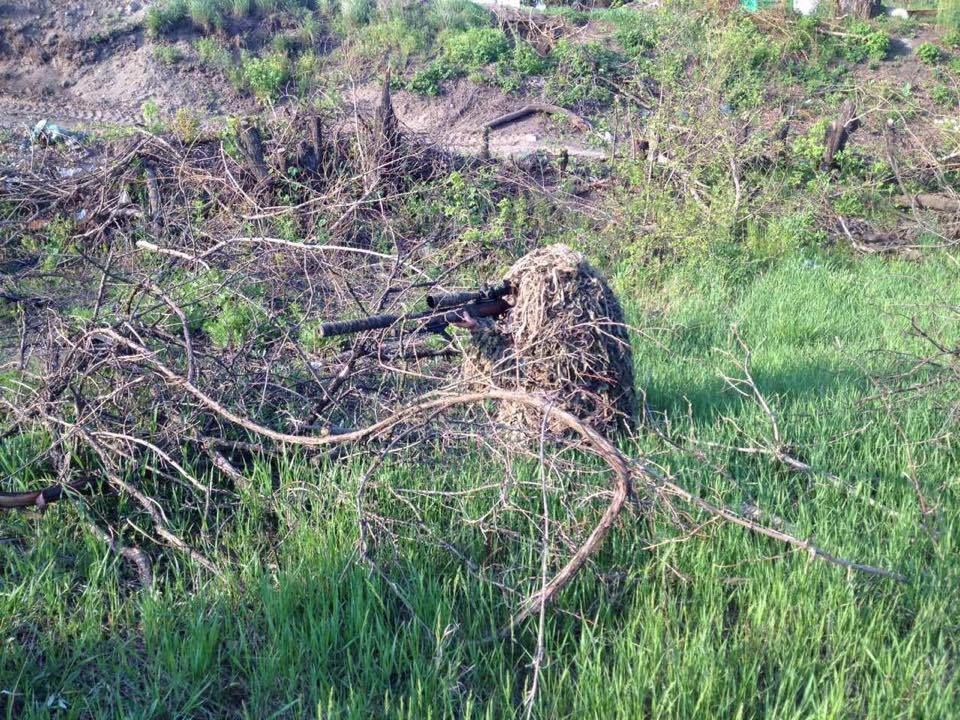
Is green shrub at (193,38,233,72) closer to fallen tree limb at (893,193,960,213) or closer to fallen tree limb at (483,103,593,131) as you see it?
fallen tree limb at (483,103,593,131)

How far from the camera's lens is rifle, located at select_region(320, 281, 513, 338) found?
4328mm

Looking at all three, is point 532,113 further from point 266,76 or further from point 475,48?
point 266,76

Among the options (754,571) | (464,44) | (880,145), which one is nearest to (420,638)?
(754,571)

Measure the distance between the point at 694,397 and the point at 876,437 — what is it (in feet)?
3.54

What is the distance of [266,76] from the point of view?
14.7 metres

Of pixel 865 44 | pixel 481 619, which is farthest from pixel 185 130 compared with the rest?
pixel 865 44

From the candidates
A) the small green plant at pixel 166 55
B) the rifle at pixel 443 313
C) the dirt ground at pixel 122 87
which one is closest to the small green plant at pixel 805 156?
the dirt ground at pixel 122 87

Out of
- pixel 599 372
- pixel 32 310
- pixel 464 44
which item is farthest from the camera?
pixel 464 44

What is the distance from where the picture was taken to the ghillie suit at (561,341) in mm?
4887

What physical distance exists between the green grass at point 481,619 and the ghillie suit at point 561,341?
55 cm

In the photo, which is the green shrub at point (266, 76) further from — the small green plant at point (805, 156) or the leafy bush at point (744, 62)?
the small green plant at point (805, 156)

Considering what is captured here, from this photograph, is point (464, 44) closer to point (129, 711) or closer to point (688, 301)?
point (688, 301)

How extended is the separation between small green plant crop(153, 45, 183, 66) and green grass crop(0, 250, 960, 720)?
39.4ft

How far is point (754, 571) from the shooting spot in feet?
12.4
